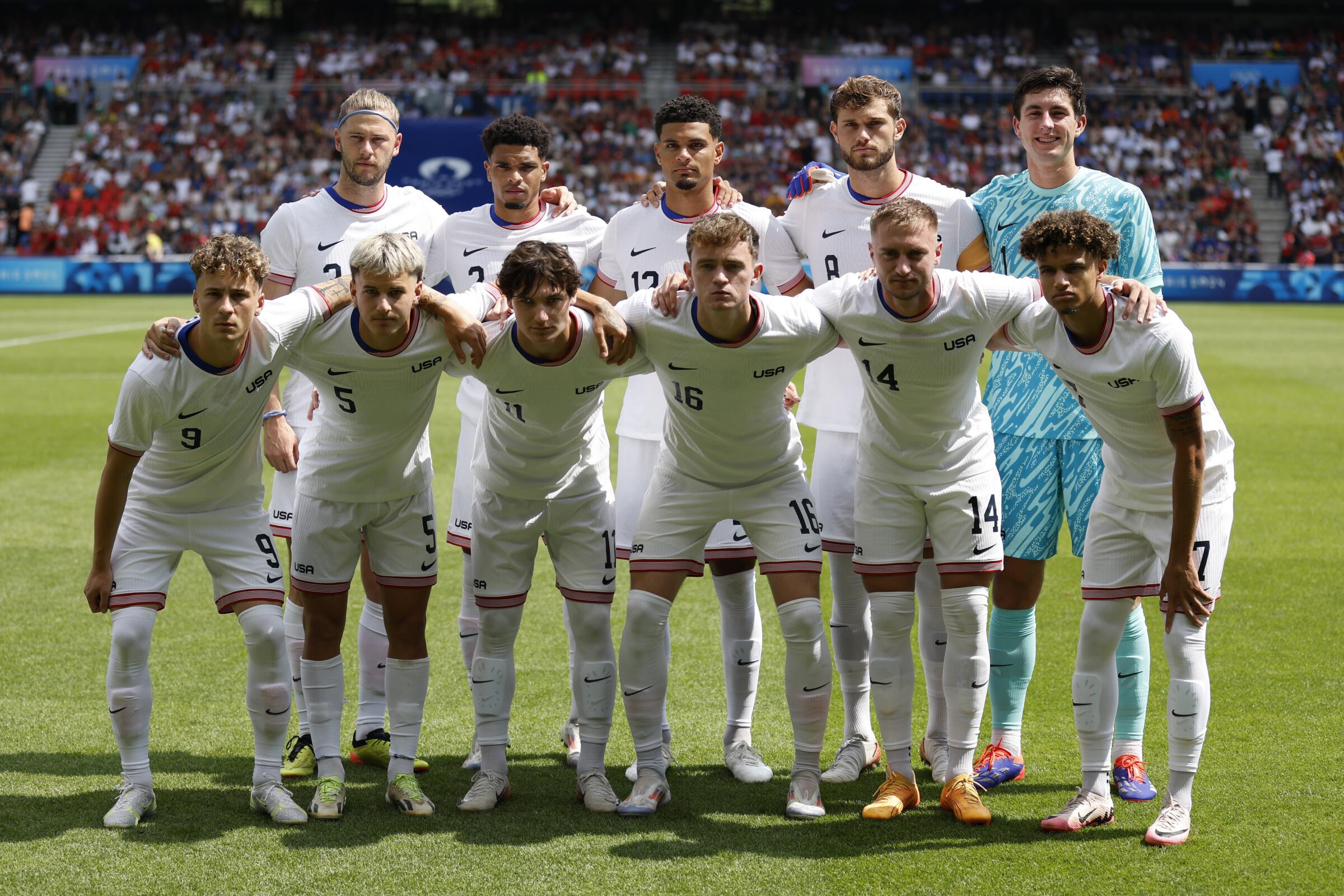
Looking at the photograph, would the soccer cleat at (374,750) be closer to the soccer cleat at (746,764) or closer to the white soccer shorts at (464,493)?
the white soccer shorts at (464,493)

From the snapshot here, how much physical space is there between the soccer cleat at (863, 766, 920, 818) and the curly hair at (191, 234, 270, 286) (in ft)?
9.74

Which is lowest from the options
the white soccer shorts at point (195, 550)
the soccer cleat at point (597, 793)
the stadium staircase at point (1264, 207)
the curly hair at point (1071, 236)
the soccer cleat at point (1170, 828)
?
the soccer cleat at point (597, 793)

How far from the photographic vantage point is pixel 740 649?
17.2 ft

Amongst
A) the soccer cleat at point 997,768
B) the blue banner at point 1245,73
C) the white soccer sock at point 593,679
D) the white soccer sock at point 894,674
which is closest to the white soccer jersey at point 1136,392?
the white soccer sock at point 894,674

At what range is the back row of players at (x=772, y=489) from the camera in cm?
450

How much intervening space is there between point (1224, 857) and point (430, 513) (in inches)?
122

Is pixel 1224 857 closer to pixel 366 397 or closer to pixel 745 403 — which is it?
pixel 745 403

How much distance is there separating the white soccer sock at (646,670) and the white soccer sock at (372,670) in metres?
1.27

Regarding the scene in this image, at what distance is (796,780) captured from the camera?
187 inches

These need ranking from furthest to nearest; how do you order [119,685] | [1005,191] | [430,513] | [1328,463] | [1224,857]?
[1328,463] < [1005,191] < [430,513] < [119,685] < [1224,857]

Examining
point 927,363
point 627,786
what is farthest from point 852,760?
point 927,363

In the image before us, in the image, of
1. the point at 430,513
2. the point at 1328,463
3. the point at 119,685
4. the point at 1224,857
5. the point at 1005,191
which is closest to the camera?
the point at 1224,857

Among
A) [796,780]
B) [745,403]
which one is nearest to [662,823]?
[796,780]

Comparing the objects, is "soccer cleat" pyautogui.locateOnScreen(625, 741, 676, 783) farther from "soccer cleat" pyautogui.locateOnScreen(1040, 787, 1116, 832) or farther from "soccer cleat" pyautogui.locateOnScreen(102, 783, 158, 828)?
"soccer cleat" pyautogui.locateOnScreen(102, 783, 158, 828)
